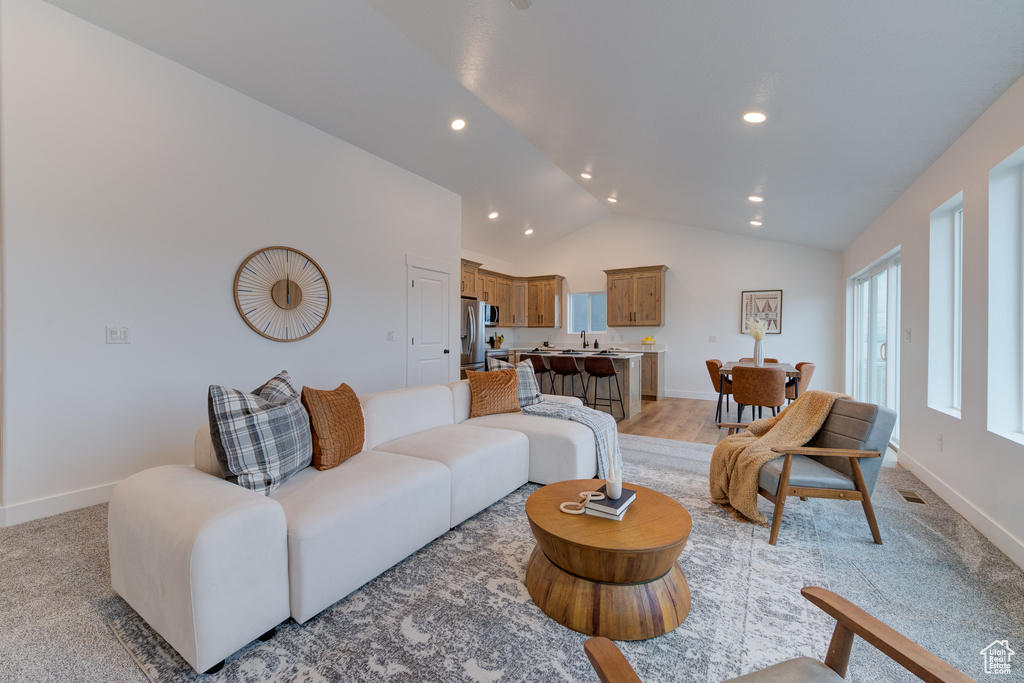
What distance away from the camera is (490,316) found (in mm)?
7777

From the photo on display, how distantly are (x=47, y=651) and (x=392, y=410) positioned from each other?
171 cm

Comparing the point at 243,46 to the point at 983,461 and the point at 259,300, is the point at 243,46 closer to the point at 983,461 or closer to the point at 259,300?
the point at 259,300

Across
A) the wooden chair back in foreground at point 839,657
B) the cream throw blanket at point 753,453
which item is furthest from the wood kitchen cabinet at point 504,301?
the wooden chair back in foreground at point 839,657

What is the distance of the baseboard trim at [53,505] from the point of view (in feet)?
8.35

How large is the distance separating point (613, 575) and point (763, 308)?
22.3ft

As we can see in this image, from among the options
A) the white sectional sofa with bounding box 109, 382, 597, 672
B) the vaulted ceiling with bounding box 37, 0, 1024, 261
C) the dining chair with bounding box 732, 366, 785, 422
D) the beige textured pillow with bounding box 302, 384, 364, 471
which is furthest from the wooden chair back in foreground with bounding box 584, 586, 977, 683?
the dining chair with bounding box 732, 366, 785, 422

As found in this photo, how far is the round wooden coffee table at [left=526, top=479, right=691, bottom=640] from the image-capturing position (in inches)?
61.7

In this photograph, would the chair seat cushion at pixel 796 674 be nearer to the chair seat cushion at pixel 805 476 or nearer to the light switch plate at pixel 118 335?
the chair seat cushion at pixel 805 476

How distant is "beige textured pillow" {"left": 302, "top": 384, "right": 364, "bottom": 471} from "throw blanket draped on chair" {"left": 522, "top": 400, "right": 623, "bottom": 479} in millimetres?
1512

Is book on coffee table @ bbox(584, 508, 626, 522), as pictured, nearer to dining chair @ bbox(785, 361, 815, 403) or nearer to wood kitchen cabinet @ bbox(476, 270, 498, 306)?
dining chair @ bbox(785, 361, 815, 403)

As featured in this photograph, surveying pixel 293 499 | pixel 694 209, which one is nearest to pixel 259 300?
pixel 293 499

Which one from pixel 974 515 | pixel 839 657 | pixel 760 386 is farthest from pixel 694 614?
pixel 760 386

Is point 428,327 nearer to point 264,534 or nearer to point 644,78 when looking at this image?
point 644,78

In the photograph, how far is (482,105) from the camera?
14.1 ft
